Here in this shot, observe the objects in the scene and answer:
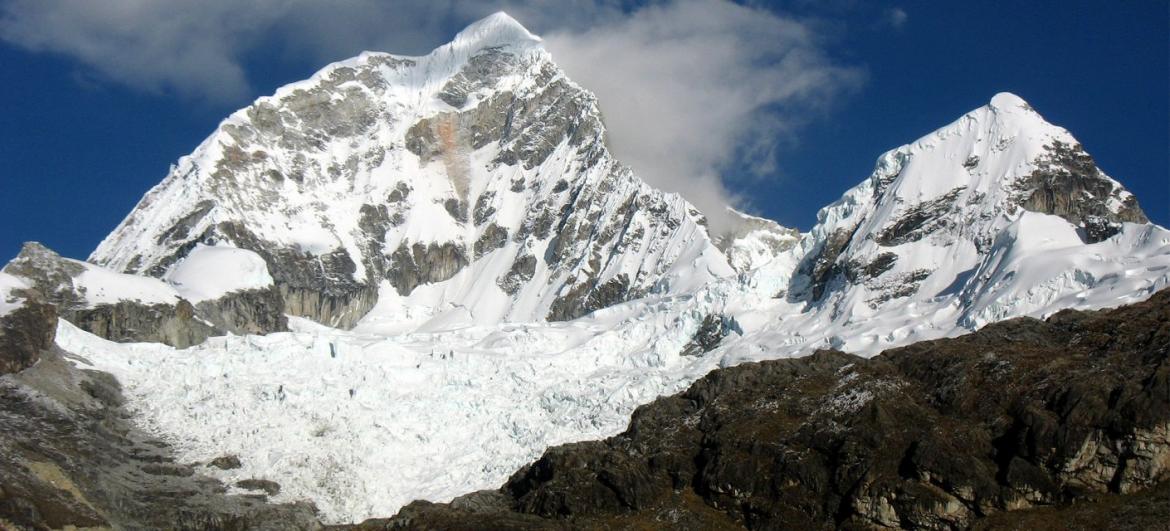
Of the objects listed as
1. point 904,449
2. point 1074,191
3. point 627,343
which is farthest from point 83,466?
point 1074,191

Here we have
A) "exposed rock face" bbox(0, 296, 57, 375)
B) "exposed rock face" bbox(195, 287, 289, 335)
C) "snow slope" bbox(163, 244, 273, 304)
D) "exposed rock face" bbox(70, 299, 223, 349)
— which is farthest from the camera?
"snow slope" bbox(163, 244, 273, 304)

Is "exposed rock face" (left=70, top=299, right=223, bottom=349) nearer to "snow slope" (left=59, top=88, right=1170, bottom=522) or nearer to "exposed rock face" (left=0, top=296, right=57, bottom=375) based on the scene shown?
"snow slope" (left=59, top=88, right=1170, bottom=522)

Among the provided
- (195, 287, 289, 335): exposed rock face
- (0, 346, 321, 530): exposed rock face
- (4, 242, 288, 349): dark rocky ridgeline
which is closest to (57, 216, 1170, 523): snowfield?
(0, 346, 321, 530): exposed rock face

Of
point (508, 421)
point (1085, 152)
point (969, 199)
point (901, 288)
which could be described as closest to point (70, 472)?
point (508, 421)

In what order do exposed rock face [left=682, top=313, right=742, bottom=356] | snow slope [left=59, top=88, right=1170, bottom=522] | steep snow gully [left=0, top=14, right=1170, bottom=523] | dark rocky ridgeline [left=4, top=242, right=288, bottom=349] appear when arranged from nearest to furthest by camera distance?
snow slope [left=59, top=88, right=1170, bottom=522]
steep snow gully [left=0, top=14, right=1170, bottom=523]
dark rocky ridgeline [left=4, top=242, right=288, bottom=349]
exposed rock face [left=682, top=313, right=742, bottom=356]

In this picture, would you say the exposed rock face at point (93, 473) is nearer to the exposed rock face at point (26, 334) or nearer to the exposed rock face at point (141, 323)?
the exposed rock face at point (26, 334)

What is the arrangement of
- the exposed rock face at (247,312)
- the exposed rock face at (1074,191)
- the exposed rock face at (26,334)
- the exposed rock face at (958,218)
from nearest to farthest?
1. the exposed rock face at (26,334)
2. the exposed rock face at (958,218)
3. the exposed rock face at (1074,191)
4. the exposed rock face at (247,312)

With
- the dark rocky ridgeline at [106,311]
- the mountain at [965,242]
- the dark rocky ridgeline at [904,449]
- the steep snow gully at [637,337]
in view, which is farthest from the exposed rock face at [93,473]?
the mountain at [965,242]
